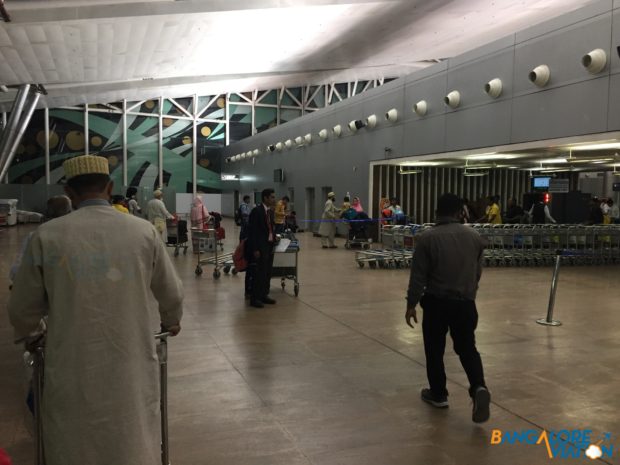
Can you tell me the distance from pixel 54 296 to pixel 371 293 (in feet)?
25.9

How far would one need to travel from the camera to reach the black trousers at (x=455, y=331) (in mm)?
4223

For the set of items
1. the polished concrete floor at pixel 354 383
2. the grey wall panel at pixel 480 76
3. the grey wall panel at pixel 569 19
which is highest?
the grey wall panel at pixel 569 19

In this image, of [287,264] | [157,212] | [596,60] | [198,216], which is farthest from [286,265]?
[596,60]

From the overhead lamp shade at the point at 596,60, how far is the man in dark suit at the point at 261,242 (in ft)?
25.3

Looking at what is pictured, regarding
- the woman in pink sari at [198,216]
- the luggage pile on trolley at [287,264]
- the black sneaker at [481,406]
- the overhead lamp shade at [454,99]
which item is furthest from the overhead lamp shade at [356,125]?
the black sneaker at [481,406]

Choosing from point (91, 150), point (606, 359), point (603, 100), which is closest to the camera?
point (606, 359)

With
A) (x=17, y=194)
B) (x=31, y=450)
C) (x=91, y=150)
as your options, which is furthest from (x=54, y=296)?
(x=91, y=150)

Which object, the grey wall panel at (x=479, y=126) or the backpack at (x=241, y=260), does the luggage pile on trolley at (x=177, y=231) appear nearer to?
the backpack at (x=241, y=260)

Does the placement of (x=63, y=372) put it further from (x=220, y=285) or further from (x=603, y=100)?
(x=603, y=100)

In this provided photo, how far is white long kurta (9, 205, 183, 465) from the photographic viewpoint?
7.50ft

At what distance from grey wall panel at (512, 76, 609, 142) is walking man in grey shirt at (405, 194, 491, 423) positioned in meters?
9.08

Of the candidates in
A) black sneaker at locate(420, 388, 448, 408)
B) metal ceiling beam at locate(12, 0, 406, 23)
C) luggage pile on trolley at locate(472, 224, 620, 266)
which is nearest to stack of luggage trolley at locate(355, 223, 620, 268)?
luggage pile on trolley at locate(472, 224, 620, 266)

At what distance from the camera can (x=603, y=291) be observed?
10.3 metres

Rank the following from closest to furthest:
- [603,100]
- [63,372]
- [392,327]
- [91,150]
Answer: [63,372] < [392,327] < [603,100] < [91,150]
